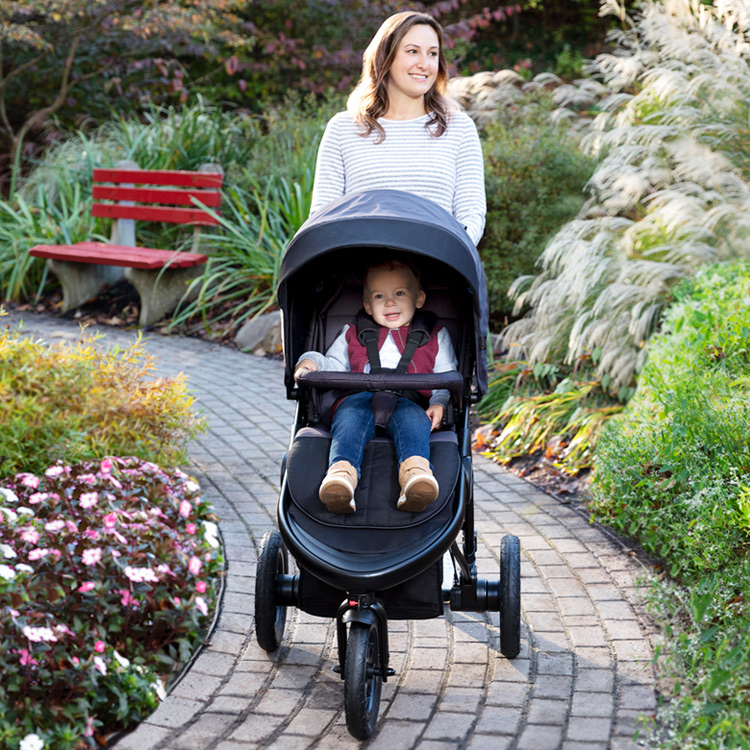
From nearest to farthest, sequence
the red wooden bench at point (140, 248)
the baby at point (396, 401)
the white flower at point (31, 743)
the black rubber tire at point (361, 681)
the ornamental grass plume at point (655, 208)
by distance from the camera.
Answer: the white flower at point (31, 743), the black rubber tire at point (361, 681), the baby at point (396, 401), the ornamental grass plume at point (655, 208), the red wooden bench at point (140, 248)

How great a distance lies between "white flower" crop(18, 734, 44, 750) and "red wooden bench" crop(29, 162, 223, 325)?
19.6ft

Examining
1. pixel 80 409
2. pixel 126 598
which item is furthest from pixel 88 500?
pixel 80 409

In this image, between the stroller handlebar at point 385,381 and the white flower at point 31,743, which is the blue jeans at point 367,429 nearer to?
the stroller handlebar at point 385,381

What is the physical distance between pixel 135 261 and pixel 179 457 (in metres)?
4.16

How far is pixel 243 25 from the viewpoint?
12164mm

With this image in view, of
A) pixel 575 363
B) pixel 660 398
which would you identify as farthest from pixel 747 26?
pixel 660 398

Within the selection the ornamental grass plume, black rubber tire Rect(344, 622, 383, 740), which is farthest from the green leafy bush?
the ornamental grass plume

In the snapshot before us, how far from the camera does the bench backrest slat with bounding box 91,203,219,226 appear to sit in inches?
350

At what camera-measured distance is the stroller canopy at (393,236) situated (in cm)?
308

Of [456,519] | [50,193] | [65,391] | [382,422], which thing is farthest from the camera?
[50,193]

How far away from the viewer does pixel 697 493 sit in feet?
12.2

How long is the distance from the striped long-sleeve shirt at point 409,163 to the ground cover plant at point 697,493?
4.42ft

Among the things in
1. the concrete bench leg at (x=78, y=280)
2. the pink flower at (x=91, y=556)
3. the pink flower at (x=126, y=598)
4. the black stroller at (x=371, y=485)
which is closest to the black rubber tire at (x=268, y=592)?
the black stroller at (x=371, y=485)

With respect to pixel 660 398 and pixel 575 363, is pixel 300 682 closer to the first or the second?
pixel 660 398
